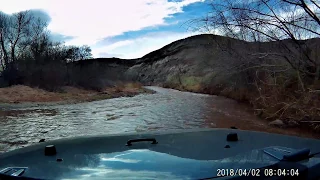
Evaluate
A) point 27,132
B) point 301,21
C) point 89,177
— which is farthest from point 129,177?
point 27,132

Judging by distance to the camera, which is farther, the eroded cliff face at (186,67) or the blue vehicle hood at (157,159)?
the eroded cliff face at (186,67)

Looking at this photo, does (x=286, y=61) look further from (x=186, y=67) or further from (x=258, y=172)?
(x=186, y=67)

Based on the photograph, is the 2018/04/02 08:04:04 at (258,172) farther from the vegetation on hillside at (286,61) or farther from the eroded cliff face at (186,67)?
the eroded cliff face at (186,67)

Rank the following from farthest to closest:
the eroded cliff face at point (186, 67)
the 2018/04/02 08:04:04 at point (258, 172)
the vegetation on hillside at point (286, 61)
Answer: the eroded cliff face at point (186, 67)
the vegetation on hillside at point (286, 61)
the 2018/04/02 08:04:04 at point (258, 172)

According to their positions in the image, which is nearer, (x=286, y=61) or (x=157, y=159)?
(x=157, y=159)

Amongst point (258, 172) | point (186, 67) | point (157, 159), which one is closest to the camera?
point (258, 172)

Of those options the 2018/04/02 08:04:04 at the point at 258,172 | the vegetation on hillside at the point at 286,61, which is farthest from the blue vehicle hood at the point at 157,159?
the vegetation on hillside at the point at 286,61

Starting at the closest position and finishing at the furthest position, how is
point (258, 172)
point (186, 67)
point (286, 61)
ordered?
point (258, 172)
point (286, 61)
point (186, 67)

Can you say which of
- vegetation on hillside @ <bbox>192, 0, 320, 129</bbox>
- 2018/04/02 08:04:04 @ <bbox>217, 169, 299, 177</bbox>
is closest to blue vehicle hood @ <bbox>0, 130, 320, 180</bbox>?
2018/04/02 08:04:04 @ <bbox>217, 169, 299, 177</bbox>

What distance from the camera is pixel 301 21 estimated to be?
20.7 ft

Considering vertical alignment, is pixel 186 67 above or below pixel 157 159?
above

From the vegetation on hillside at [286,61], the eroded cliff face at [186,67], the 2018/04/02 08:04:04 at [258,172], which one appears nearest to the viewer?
the 2018/04/02 08:04:04 at [258,172]

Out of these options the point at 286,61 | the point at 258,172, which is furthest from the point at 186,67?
the point at 258,172

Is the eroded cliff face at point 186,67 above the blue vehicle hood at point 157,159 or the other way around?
above
